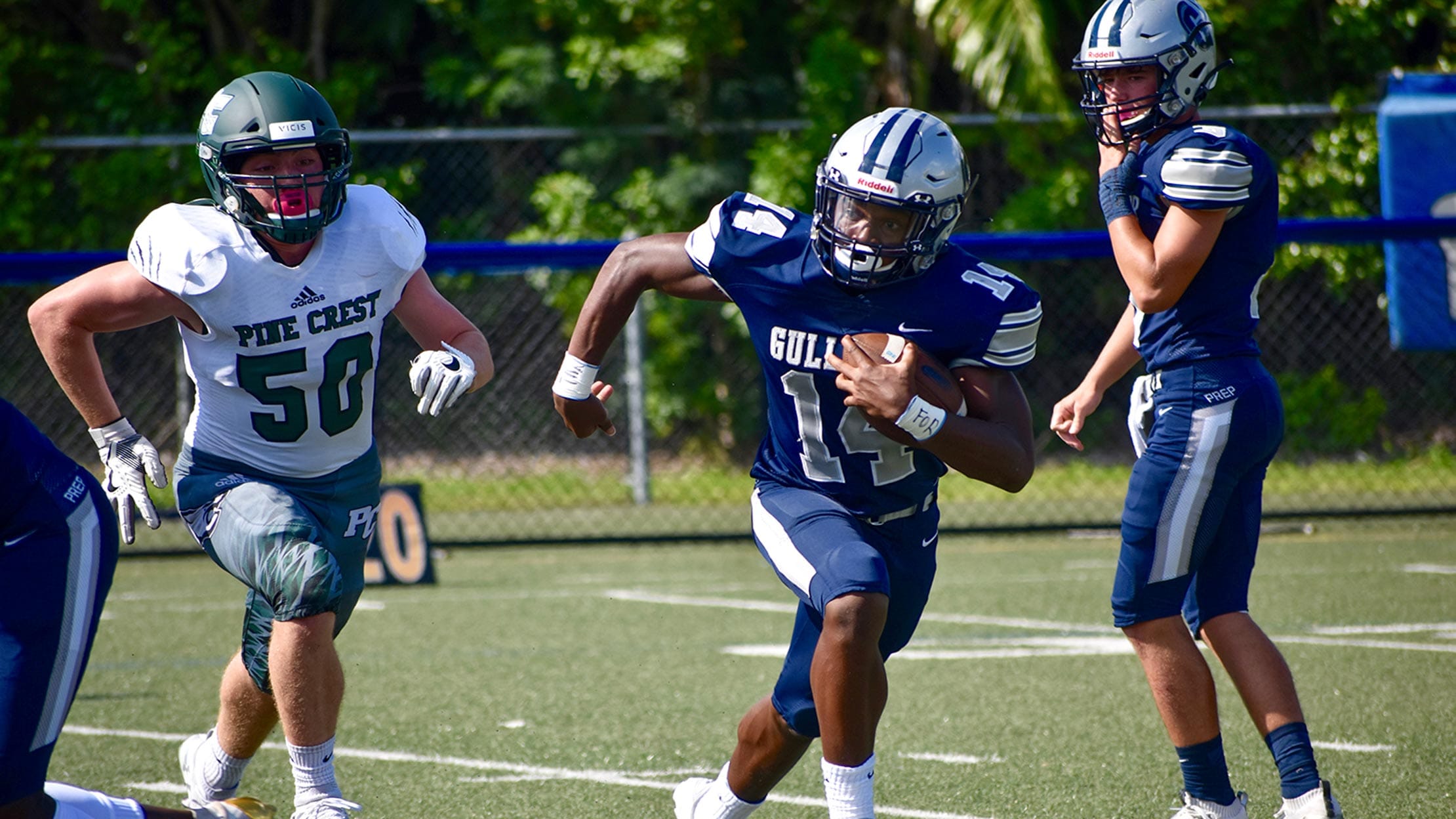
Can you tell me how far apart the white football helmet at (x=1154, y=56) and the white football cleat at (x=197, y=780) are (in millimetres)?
2711

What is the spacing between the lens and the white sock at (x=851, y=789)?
118 inches

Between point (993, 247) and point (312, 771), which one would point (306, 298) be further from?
point (993, 247)

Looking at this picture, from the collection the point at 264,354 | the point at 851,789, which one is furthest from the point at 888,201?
the point at 264,354

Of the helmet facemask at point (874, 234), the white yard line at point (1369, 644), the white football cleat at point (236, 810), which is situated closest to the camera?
the white football cleat at point (236, 810)

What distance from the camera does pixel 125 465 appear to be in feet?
11.5

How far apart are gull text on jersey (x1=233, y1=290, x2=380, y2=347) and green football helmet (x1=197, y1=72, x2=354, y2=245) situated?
0.59 ft

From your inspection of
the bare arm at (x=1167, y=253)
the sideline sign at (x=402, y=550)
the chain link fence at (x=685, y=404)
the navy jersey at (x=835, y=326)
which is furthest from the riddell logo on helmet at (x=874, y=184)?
the chain link fence at (x=685, y=404)

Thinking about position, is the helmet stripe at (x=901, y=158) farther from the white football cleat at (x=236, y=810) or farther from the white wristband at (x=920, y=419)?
the white football cleat at (x=236, y=810)

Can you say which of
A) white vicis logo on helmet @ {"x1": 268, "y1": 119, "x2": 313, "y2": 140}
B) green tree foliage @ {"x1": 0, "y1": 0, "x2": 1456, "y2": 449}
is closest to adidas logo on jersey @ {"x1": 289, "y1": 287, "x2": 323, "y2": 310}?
white vicis logo on helmet @ {"x1": 268, "y1": 119, "x2": 313, "y2": 140}

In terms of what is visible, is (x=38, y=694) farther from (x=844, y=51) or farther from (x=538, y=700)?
(x=844, y=51)

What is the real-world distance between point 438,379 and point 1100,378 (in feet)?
5.70

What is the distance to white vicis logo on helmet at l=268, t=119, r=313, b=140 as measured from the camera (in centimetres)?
348

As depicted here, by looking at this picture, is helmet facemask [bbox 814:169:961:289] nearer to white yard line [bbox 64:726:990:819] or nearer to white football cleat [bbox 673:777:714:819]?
white football cleat [bbox 673:777:714:819]

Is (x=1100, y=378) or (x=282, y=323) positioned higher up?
(x=282, y=323)
